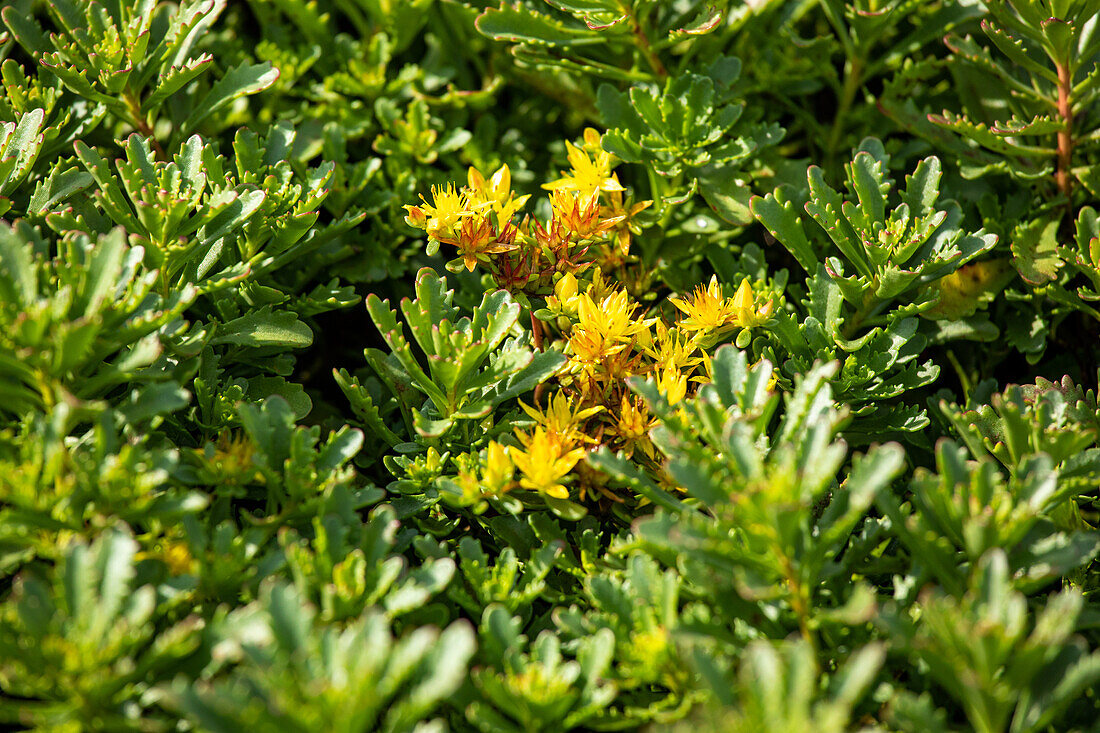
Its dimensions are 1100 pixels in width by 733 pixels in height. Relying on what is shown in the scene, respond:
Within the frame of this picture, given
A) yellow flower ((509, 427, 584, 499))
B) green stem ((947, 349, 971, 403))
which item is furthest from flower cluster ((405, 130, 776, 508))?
green stem ((947, 349, 971, 403))

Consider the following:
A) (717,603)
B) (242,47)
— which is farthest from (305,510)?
(242,47)

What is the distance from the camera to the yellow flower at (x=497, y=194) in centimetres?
170

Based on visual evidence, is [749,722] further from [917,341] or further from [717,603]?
[917,341]

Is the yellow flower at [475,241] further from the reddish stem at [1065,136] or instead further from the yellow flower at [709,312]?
the reddish stem at [1065,136]

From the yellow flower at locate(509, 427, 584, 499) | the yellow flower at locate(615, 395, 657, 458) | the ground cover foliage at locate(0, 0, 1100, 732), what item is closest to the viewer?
the ground cover foliage at locate(0, 0, 1100, 732)

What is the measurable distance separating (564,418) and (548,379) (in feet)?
0.52

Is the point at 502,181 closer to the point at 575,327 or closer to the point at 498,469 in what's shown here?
the point at 575,327

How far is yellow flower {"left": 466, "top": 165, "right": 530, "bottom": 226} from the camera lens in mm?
1697

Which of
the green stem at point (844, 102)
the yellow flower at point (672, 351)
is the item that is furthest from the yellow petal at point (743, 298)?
the green stem at point (844, 102)

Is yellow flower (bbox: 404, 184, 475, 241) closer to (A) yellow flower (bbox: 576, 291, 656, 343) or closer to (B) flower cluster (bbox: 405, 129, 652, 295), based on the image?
(B) flower cluster (bbox: 405, 129, 652, 295)

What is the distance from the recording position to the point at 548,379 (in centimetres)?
172

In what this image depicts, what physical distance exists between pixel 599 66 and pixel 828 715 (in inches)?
56.7

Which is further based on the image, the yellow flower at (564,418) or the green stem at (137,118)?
the green stem at (137,118)

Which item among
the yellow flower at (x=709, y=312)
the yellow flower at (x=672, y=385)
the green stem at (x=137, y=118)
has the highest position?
the green stem at (x=137, y=118)
